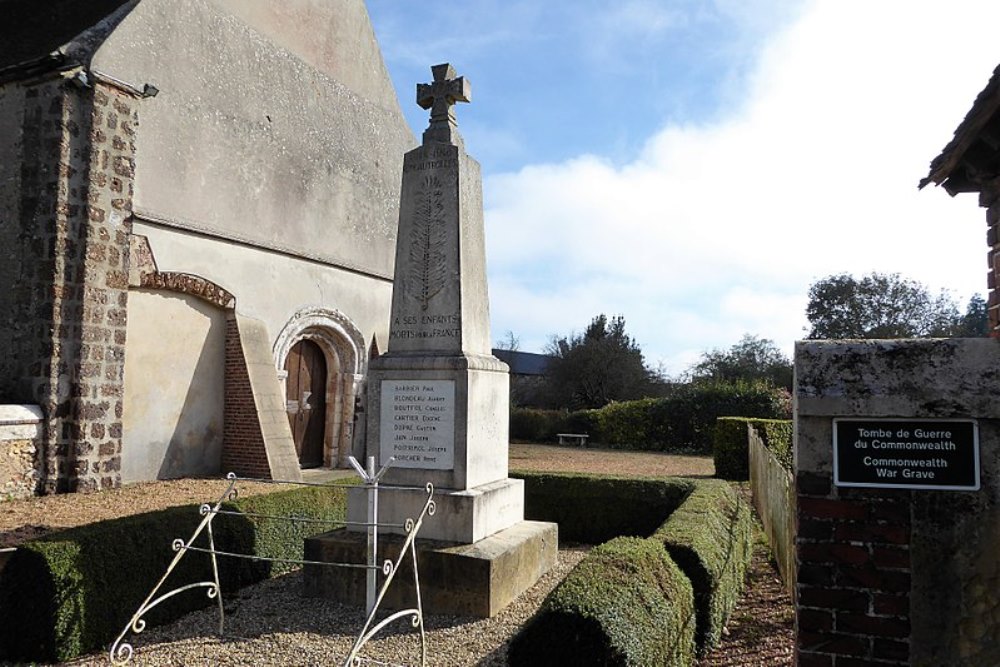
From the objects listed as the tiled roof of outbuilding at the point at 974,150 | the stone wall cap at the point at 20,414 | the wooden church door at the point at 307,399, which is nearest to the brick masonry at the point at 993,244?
the tiled roof of outbuilding at the point at 974,150

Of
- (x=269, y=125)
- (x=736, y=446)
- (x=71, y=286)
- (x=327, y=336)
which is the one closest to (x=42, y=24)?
(x=269, y=125)

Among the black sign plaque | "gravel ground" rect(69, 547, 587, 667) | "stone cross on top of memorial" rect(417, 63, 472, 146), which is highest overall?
"stone cross on top of memorial" rect(417, 63, 472, 146)

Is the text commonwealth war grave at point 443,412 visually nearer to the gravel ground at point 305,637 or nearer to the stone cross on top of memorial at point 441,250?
the stone cross on top of memorial at point 441,250

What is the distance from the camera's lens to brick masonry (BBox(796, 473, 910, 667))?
2.79m

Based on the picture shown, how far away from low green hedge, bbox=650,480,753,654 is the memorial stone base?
4.19ft

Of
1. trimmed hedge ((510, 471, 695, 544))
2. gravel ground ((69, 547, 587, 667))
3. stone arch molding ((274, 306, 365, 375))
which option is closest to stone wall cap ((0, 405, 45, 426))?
stone arch molding ((274, 306, 365, 375))

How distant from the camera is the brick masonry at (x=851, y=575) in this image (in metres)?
2.79

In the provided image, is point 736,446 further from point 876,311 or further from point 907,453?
point 876,311

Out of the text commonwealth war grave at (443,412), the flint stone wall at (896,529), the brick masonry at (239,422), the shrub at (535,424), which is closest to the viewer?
the flint stone wall at (896,529)

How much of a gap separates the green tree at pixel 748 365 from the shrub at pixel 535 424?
8806mm

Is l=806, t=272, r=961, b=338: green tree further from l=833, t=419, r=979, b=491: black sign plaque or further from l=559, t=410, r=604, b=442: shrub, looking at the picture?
l=833, t=419, r=979, b=491: black sign plaque

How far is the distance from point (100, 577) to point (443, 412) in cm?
285

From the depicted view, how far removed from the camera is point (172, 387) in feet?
37.2

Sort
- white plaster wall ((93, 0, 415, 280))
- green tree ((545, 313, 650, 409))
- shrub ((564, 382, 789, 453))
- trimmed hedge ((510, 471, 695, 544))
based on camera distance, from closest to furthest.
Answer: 1. trimmed hedge ((510, 471, 695, 544))
2. white plaster wall ((93, 0, 415, 280))
3. shrub ((564, 382, 789, 453))
4. green tree ((545, 313, 650, 409))
